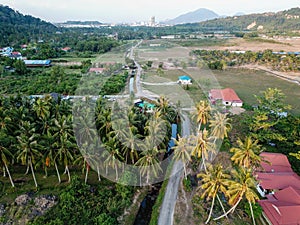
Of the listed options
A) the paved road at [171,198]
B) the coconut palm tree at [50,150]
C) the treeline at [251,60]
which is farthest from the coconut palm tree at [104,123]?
the treeline at [251,60]

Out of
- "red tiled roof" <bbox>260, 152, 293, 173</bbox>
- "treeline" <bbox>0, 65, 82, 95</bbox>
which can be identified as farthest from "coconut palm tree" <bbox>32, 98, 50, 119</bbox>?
"red tiled roof" <bbox>260, 152, 293, 173</bbox>

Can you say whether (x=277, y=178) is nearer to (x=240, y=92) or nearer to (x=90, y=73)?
(x=240, y=92)

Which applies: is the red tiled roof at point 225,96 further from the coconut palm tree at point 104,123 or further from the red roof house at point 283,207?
the coconut palm tree at point 104,123

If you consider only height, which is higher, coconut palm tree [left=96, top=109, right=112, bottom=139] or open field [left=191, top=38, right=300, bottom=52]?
open field [left=191, top=38, right=300, bottom=52]

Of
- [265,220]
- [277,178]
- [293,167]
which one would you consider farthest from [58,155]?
[293,167]

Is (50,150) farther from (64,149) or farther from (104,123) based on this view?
(104,123)

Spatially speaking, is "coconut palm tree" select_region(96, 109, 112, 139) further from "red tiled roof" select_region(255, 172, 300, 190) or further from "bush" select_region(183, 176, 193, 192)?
"red tiled roof" select_region(255, 172, 300, 190)
